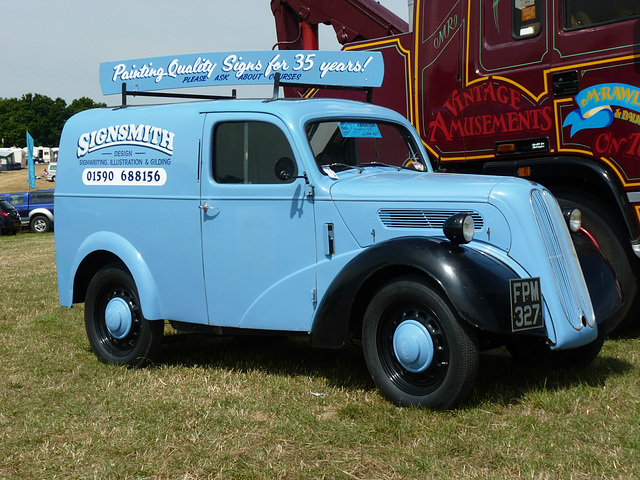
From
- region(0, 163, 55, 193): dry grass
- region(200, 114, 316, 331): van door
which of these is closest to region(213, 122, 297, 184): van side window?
region(200, 114, 316, 331): van door

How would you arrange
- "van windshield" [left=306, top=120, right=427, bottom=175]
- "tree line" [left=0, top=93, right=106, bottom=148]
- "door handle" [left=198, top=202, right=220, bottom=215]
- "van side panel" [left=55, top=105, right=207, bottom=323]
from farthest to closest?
"tree line" [left=0, top=93, right=106, bottom=148]
"van side panel" [left=55, top=105, right=207, bottom=323]
"door handle" [left=198, top=202, right=220, bottom=215]
"van windshield" [left=306, top=120, right=427, bottom=175]

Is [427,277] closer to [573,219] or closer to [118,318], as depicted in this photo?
[573,219]

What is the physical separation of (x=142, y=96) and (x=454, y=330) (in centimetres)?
356

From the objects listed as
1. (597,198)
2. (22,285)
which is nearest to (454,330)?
(597,198)

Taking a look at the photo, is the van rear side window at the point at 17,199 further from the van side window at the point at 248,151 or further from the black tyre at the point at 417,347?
the black tyre at the point at 417,347

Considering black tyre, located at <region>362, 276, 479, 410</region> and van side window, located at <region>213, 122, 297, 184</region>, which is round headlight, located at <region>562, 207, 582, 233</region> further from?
van side window, located at <region>213, 122, 297, 184</region>

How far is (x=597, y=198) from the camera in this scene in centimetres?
639

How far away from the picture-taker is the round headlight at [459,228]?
4.55 meters

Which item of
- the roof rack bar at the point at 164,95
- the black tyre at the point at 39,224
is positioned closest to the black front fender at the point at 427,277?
the roof rack bar at the point at 164,95

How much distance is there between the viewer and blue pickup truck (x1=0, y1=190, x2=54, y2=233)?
92.4 feet

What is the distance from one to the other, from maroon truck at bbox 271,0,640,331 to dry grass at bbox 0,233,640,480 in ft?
4.15

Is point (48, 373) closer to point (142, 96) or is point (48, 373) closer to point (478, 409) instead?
point (142, 96)

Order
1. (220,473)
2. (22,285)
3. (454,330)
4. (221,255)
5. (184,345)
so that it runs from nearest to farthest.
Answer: (220,473) < (454,330) < (221,255) < (184,345) < (22,285)

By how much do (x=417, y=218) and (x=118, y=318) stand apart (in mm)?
2638
